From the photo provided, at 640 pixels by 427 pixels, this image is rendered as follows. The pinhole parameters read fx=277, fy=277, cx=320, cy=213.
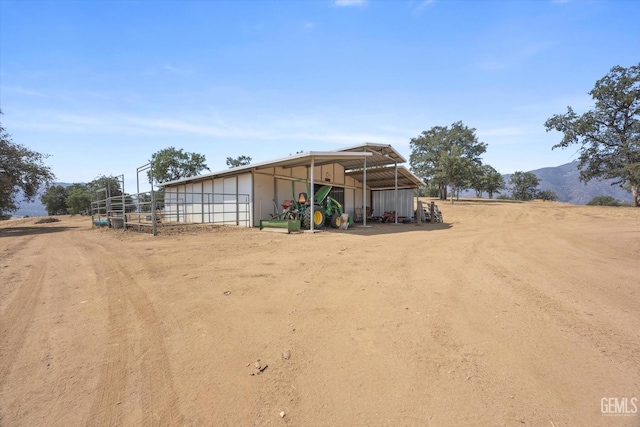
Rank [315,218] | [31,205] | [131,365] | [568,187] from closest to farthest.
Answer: [131,365] → [315,218] → [31,205] → [568,187]

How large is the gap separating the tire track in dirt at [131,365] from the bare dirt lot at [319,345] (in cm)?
2

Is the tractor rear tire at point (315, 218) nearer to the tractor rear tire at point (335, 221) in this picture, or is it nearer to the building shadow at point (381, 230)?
the building shadow at point (381, 230)

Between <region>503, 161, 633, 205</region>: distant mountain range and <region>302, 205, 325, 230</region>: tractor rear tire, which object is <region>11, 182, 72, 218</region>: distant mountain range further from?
<region>503, 161, 633, 205</region>: distant mountain range

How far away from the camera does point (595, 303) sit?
408cm

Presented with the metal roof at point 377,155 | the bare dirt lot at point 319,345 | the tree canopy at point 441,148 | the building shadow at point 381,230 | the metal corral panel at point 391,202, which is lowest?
the bare dirt lot at point 319,345

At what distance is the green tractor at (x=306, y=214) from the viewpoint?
13047 mm

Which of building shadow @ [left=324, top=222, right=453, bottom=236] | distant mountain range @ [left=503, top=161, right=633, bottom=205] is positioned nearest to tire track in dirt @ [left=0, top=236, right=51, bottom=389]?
building shadow @ [left=324, top=222, right=453, bottom=236]

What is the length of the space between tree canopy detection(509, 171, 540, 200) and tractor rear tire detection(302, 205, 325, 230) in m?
69.0

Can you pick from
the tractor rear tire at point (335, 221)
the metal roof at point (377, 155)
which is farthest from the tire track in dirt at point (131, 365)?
the metal roof at point (377, 155)

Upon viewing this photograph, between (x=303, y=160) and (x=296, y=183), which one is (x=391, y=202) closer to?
(x=296, y=183)

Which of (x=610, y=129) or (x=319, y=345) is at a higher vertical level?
(x=610, y=129)

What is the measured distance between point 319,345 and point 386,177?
59.9ft

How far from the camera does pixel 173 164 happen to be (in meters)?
44.8

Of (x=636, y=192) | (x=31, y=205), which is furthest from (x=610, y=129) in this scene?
(x=31, y=205)
